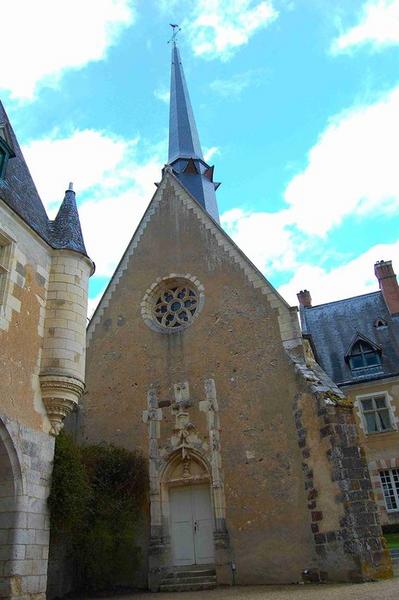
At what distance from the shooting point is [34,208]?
925cm

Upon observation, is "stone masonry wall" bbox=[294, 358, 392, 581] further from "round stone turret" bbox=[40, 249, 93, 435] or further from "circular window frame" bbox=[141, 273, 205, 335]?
"round stone turret" bbox=[40, 249, 93, 435]

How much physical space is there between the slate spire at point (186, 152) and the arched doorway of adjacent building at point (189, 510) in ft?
30.8

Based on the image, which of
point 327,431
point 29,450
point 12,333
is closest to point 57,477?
point 29,450

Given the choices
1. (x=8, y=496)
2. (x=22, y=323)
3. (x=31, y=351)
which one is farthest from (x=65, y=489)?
(x=22, y=323)

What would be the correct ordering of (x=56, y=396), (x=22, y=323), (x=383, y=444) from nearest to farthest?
1. (x=22, y=323)
2. (x=56, y=396)
3. (x=383, y=444)

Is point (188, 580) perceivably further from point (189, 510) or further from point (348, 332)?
point (348, 332)

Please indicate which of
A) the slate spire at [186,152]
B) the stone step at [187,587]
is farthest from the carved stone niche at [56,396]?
the slate spire at [186,152]

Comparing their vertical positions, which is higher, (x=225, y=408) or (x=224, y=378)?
(x=224, y=378)

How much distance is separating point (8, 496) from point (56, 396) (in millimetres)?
1632

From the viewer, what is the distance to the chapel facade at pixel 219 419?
9656 millimetres

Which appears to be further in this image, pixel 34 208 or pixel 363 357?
pixel 363 357

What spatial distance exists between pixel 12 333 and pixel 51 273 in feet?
5.66

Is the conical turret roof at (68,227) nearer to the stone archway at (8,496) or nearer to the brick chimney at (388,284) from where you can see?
the stone archway at (8,496)

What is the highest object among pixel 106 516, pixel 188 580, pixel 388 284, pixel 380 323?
pixel 388 284
